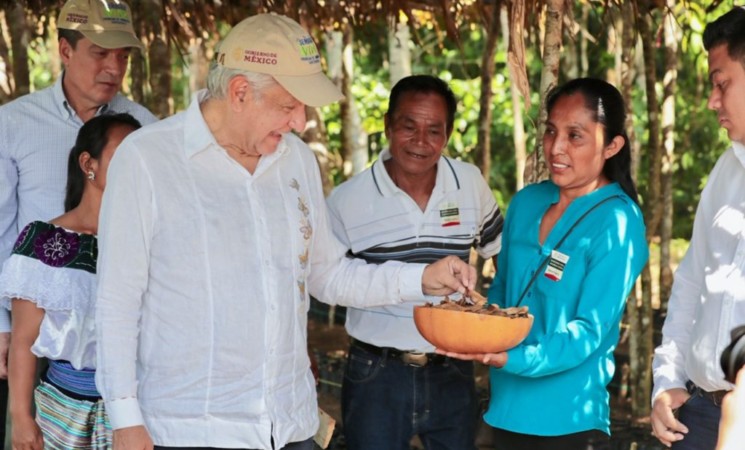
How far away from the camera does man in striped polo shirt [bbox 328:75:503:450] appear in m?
3.04

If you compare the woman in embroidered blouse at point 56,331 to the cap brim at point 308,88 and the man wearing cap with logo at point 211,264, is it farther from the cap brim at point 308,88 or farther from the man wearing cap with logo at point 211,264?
the cap brim at point 308,88

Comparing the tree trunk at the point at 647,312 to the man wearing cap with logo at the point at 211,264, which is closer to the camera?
the man wearing cap with logo at the point at 211,264

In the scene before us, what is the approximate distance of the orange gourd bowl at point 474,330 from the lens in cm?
234

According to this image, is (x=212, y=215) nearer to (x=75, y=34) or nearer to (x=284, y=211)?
(x=284, y=211)

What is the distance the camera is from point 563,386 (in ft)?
8.61

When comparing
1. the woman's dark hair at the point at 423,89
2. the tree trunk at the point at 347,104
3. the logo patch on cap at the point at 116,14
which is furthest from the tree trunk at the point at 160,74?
the woman's dark hair at the point at 423,89

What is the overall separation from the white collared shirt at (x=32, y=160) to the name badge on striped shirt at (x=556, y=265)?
4.76 ft

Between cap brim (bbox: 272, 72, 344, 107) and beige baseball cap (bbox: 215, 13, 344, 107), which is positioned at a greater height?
beige baseball cap (bbox: 215, 13, 344, 107)

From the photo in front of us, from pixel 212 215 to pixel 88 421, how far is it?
69cm

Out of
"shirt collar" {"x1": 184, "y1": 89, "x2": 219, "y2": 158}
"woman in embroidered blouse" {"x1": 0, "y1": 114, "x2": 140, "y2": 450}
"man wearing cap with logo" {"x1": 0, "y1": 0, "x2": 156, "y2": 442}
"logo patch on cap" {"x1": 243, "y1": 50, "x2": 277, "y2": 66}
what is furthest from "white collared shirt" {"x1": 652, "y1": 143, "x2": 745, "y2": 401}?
"man wearing cap with logo" {"x1": 0, "y1": 0, "x2": 156, "y2": 442}

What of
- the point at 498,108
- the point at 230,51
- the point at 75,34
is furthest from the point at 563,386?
the point at 498,108

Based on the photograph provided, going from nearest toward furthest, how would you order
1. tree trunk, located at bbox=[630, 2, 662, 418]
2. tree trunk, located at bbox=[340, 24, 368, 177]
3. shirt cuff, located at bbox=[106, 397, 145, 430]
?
shirt cuff, located at bbox=[106, 397, 145, 430] < tree trunk, located at bbox=[630, 2, 662, 418] < tree trunk, located at bbox=[340, 24, 368, 177]

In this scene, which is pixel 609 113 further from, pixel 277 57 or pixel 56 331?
pixel 56 331

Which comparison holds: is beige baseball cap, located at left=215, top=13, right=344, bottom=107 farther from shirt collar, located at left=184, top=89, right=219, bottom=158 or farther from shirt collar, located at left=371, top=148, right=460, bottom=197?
shirt collar, located at left=371, top=148, right=460, bottom=197
